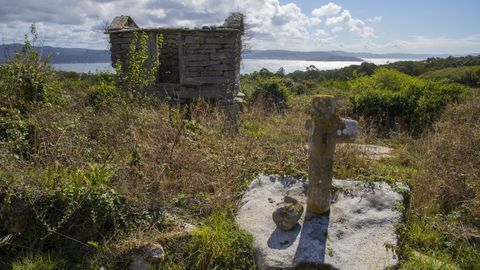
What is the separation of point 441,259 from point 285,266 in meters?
1.63

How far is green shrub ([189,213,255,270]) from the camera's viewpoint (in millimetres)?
3676

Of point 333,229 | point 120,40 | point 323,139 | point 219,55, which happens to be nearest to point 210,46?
point 219,55

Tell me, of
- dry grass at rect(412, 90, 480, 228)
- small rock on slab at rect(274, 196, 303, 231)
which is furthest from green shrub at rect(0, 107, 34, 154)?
dry grass at rect(412, 90, 480, 228)

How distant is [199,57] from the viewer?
10.2 metres

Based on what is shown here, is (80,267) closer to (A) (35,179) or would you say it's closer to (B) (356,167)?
(A) (35,179)

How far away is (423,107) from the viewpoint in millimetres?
9836

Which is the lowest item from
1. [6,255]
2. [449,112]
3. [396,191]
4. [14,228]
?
[6,255]

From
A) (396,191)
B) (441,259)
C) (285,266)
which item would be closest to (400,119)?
(396,191)

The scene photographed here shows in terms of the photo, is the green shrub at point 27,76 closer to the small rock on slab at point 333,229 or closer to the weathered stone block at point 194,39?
the weathered stone block at point 194,39

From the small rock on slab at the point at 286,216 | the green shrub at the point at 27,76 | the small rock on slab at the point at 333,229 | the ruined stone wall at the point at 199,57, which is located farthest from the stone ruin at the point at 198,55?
the small rock on slab at the point at 286,216

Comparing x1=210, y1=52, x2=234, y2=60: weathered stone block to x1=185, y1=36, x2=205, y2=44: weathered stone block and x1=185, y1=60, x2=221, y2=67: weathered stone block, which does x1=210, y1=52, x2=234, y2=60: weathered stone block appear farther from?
x1=185, y1=36, x2=205, y2=44: weathered stone block

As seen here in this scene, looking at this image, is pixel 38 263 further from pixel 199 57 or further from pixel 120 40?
pixel 120 40

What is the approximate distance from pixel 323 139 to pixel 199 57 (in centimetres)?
701

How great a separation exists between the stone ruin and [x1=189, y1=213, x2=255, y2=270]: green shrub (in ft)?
21.8
